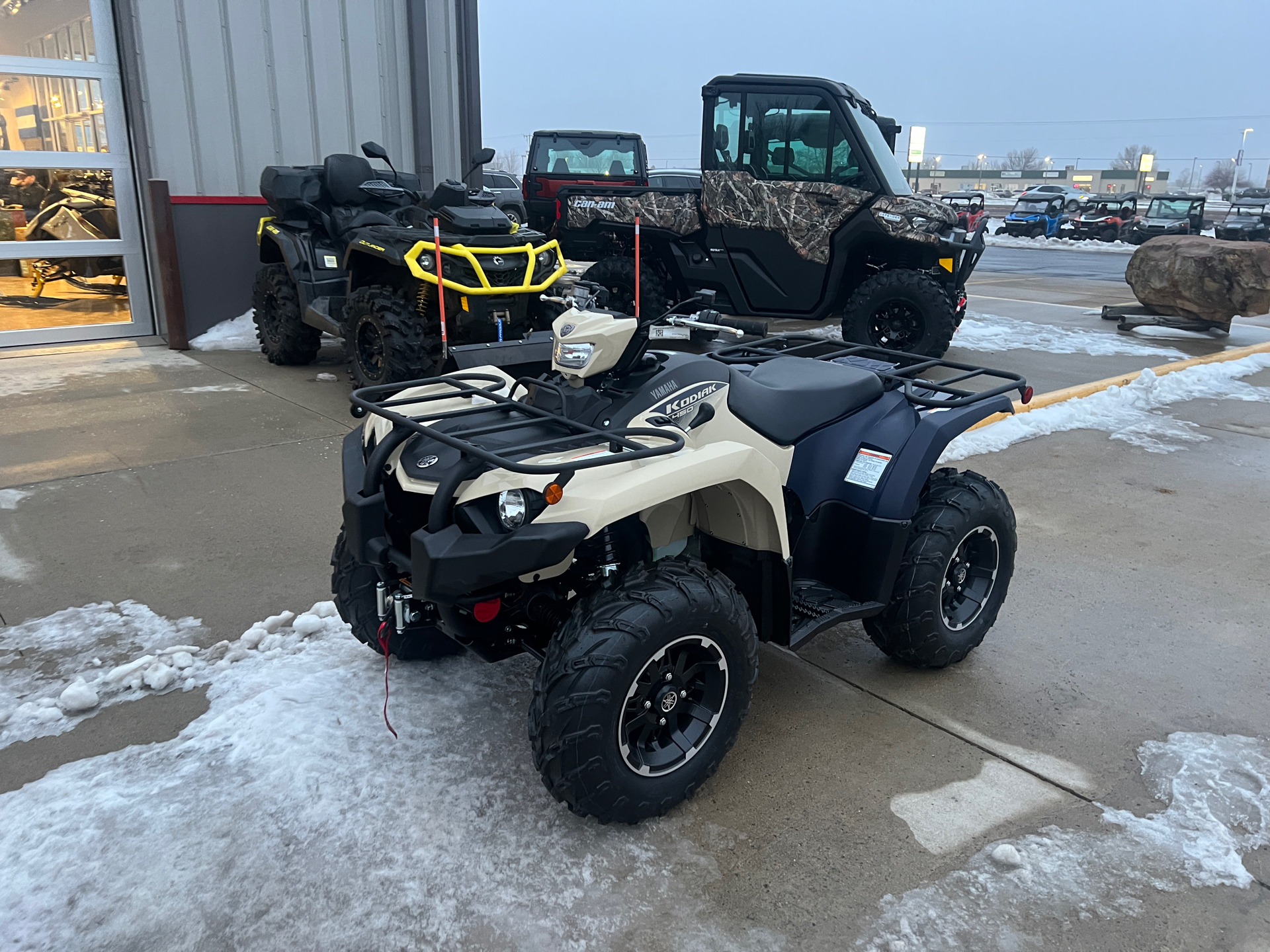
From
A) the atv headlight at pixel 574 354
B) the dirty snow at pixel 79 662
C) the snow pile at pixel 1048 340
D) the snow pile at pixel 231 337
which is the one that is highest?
the atv headlight at pixel 574 354

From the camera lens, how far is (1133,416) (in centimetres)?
729

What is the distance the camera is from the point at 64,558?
13.8 ft

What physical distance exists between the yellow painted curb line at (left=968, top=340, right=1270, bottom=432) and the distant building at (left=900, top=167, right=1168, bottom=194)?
75.7 meters

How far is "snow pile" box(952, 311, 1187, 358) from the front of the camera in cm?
1010

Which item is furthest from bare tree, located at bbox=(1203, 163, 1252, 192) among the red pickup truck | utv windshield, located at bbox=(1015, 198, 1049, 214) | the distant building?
the red pickup truck

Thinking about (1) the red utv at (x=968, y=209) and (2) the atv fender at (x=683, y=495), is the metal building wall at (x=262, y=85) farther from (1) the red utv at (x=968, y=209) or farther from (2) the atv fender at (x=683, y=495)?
(2) the atv fender at (x=683, y=495)

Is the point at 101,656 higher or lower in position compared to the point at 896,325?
lower

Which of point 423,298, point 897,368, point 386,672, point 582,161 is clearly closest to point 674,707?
point 386,672

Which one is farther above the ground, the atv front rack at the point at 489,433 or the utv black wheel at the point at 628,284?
the atv front rack at the point at 489,433

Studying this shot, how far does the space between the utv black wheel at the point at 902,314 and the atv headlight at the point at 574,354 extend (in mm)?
6147

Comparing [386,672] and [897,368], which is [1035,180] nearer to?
[897,368]

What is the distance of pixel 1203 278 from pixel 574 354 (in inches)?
426

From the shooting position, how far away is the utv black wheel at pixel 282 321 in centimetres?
830

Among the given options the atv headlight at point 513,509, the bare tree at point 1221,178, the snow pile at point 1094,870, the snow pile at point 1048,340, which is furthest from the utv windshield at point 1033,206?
the bare tree at point 1221,178
